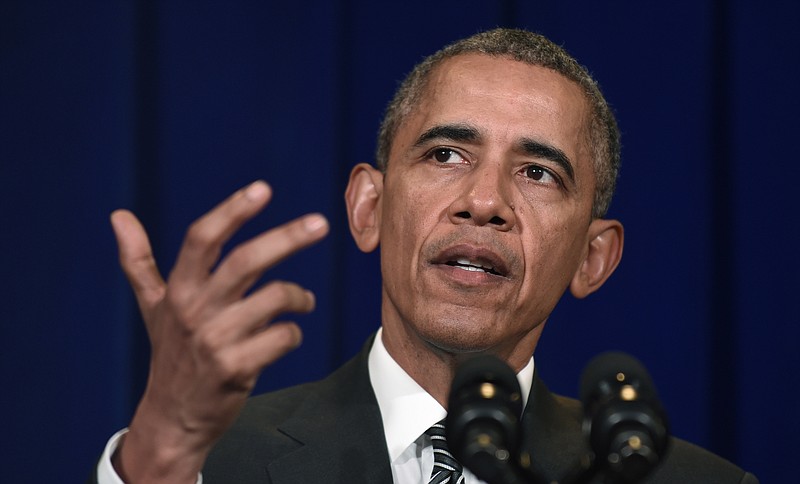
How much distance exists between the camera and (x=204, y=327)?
93cm

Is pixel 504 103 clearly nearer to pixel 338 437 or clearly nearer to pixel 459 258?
pixel 459 258

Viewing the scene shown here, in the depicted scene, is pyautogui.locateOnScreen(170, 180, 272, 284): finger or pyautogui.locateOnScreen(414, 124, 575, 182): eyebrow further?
pyautogui.locateOnScreen(414, 124, 575, 182): eyebrow

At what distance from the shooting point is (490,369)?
0.91 m

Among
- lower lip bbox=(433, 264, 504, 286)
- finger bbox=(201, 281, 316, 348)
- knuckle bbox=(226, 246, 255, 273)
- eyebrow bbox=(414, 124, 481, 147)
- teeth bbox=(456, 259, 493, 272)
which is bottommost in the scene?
lower lip bbox=(433, 264, 504, 286)

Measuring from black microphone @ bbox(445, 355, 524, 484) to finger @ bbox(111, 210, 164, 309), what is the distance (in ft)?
1.06

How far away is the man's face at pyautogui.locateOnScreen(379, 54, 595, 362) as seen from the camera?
1405 millimetres

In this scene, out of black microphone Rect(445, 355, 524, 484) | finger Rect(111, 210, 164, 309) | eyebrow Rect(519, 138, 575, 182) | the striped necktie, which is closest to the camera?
black microphone Rect(445, 355, 524, 484)

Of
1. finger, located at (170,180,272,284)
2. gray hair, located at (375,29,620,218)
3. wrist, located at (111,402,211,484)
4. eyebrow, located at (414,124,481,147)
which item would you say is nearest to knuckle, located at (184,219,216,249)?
finger, located at (170,180,272,284)

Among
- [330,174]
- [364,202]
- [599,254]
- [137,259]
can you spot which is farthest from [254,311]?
[330,174]

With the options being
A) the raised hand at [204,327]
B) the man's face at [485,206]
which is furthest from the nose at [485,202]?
the raised hand at [204,327]

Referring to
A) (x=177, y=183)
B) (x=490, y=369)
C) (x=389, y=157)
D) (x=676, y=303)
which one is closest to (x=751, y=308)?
(x=676, y=303)

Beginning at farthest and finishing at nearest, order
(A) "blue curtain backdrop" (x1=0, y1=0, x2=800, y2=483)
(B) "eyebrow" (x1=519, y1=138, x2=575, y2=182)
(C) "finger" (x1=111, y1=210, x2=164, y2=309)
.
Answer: (A) "blue curtain backdrop" (x1=0, y1=0, x2=800, y2=483), (B) "eyebrow" (x1=519, y1=138, x2=575, y2=182), (C) "finger" (x1=111, y1=210, x2=164, y2=309)

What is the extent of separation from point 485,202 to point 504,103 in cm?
19

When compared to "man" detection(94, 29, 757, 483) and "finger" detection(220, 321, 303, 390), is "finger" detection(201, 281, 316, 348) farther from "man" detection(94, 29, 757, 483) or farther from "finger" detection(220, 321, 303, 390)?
"man" detection(94, 29, 757, 483)
